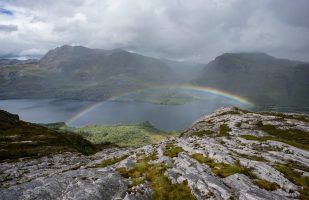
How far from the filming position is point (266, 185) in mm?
26078

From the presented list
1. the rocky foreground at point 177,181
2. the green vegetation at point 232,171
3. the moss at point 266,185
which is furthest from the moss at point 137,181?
the moss at point 266,185

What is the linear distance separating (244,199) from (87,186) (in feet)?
49.4

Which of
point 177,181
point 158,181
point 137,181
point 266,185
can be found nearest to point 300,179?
point 266,185

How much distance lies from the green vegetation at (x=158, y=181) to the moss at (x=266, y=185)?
8.39m

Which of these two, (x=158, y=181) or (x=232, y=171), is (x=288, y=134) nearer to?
(x=232, y=171)

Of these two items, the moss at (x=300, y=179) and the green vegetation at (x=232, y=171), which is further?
the green vegetation at (x=232, y=171)

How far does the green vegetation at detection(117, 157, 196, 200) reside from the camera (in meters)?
22.8

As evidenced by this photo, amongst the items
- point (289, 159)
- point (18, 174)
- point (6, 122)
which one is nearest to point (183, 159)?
point (289, 159)

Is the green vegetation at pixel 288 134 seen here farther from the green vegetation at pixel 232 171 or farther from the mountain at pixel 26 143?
the mountain at pixel 26 143

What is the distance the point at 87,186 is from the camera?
2314 cm

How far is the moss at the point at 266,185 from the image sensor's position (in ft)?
84.7

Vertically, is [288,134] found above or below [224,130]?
above

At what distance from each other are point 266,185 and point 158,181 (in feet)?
39.3

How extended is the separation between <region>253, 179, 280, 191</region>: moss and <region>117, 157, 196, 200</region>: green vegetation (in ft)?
27.5
